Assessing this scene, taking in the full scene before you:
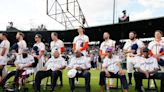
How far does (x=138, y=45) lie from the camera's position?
9.77m

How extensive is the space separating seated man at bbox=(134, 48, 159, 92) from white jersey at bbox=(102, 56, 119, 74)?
0.56 meters

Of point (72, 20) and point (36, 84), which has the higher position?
point (72, 20)

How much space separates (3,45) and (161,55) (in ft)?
15.4

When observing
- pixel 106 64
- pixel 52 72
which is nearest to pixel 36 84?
pixel 52 72

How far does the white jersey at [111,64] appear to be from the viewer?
8.83 metres

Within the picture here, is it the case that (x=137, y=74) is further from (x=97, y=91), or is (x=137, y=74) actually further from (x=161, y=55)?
Answer: (x=97, y=91)

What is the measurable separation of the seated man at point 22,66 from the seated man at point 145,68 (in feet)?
10.3

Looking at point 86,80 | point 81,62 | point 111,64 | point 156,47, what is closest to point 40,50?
point 81,62

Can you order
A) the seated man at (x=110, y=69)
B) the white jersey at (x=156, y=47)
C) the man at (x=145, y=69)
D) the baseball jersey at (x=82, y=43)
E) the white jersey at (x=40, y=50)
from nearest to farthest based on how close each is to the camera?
the man at (x=145, y=69), the seated man at (x=110, y=69), the white jersey at (x=156, y=47), the baseball jersey at (x=82, y=43), the white jersey at (x=40, y=50)

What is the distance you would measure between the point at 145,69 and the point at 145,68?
3cm

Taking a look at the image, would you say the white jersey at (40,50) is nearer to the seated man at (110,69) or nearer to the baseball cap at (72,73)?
the baseball cap at (72,73)

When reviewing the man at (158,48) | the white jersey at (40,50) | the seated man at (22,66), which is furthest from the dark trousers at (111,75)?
the white jersey at (40,50)

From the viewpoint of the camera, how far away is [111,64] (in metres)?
8.89

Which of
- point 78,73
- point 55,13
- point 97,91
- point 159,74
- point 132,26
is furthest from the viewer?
point 55,13
